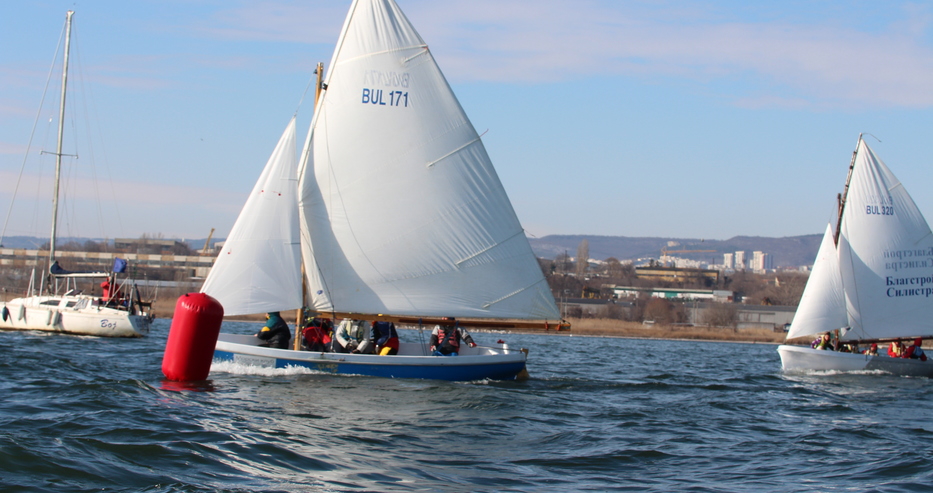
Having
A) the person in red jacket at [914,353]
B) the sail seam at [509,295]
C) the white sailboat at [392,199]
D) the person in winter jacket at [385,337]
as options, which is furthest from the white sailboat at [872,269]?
the person in winter jacket at [385,337]

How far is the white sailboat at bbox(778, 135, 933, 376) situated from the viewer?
109 ft

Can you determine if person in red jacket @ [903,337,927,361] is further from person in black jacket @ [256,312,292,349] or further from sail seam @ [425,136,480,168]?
person in black jacket @ [256,312,292,349]

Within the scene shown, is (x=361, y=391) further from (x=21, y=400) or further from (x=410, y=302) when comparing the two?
(x=21, y=400)

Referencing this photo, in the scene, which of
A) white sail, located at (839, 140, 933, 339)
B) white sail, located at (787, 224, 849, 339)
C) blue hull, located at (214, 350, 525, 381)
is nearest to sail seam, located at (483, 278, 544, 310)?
blue hull, located at (214, 350, 525, 381)

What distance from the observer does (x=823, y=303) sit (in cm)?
3319

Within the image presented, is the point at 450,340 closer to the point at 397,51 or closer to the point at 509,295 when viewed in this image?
the point at 509,295

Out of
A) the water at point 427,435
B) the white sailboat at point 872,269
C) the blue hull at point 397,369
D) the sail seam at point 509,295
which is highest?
the white sailboat at point 872,269

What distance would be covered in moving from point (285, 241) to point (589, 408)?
27.8 feet

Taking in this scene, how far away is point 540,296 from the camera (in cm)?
2323

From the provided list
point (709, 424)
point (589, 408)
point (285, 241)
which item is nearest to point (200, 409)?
point (285, 241)

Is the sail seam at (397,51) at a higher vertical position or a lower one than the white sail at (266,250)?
higher

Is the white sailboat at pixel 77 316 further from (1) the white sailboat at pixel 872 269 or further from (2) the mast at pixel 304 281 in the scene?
(1) the white sailboat at pixel 872 269

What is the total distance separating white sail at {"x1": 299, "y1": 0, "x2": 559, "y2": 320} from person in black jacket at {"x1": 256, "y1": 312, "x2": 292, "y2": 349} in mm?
1117

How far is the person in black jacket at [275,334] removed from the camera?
2145cm
